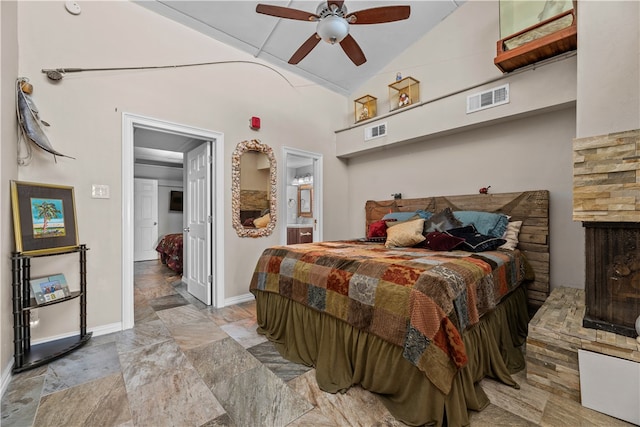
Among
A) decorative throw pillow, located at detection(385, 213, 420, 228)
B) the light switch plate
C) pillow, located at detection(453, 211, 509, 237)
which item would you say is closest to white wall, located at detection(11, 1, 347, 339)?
the light switch plate

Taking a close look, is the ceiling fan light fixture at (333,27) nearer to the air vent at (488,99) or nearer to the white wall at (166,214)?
the air vent at (488,99)

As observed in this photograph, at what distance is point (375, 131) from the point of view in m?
3.82

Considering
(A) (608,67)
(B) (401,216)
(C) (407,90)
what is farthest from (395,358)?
(C) (407,90)

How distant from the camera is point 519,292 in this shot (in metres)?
2.44

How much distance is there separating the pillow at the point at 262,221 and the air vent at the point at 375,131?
1811 millimetres

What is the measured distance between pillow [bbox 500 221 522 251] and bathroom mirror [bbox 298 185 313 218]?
4134 millimetres

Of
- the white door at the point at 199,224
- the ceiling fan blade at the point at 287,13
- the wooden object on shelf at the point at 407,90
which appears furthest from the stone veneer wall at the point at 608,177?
the white door at the point at 199,224

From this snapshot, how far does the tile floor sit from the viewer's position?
4.53ft

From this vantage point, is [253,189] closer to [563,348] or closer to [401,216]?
[401,216]

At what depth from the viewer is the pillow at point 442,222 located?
9.11 feet

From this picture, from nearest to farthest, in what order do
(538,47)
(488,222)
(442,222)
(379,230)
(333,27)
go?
(333,27) < (538,47) < (488,222) < (442,222) < (379,230)

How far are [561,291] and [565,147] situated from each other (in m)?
1.34

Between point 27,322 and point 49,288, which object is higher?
point 49,288

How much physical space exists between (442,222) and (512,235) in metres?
0.63
